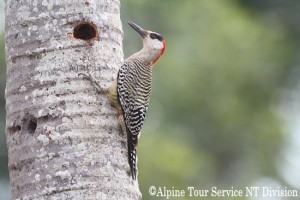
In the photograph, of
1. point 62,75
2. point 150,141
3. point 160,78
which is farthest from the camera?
point 160,78

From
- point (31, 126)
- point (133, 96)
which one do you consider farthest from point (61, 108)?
point (133, 96)

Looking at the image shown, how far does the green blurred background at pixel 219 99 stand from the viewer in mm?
17328

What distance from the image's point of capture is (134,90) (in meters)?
9.01

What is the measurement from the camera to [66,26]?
8.16m

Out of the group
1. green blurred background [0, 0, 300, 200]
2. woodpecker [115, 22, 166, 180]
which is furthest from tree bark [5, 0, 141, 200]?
green blurred background [0, 0, 300, 200]

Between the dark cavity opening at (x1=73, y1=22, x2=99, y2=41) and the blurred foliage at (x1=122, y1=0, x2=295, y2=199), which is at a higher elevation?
the dark cavity opening at (x1=73, y1=22, x2=99, y2=41)

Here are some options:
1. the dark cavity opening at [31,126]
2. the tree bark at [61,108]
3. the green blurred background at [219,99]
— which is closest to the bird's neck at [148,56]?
the tree bark at [61,108]

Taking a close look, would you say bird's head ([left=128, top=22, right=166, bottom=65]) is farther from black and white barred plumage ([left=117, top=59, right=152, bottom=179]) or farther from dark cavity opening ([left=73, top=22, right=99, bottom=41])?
dark cavity opening ([left=73, top=22, right=99, bottom=41])

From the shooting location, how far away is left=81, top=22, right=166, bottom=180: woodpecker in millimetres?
8164

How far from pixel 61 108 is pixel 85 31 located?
23.5 inches

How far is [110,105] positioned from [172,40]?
32.1 feet

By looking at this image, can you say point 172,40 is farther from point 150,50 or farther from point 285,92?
point 150,50

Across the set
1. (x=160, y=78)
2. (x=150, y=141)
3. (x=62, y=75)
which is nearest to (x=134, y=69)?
(x=62, y=75)

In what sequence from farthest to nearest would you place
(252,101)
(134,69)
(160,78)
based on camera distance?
1. (252,101)
2. (160,78)
3. (134,69)
